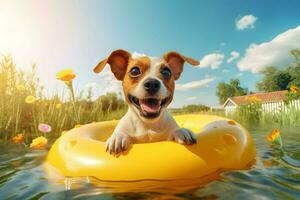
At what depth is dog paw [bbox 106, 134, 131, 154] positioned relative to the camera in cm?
291

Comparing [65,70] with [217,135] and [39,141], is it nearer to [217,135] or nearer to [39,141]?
[39,141]

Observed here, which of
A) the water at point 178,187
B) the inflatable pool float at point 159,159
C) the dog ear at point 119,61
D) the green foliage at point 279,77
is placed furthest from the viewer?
the green foliage at point 279,77

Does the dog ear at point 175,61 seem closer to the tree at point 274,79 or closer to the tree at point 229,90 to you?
the tree at point 274,79

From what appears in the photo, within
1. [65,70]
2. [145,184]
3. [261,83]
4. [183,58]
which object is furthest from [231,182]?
[261,83]

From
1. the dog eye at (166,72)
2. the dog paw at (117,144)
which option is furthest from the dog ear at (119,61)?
the dog paw at (117,144)

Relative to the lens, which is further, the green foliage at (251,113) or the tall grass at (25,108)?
the green foliage at (251,113)

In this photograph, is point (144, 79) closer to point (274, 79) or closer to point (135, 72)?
point (135, 72)

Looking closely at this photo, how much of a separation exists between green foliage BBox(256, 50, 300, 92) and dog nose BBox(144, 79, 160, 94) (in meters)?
49.5

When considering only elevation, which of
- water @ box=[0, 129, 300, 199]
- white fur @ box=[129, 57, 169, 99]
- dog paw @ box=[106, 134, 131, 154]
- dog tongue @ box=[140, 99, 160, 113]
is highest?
white fur @ box=[129, 57, 169, 99]

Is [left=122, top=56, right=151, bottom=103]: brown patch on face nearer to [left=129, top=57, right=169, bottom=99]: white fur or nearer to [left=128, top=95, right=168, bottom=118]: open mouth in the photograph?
[left=129, top=57, right=169, bottom=99]: white fur

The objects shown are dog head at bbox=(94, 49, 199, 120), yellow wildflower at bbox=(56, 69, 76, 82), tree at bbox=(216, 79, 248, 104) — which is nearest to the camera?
dog head at bbox=(94, 49, 199, 120)

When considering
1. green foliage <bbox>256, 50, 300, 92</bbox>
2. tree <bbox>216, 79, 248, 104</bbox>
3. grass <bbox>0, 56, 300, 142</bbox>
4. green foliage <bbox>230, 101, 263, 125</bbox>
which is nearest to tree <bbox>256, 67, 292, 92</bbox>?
green foliage <bbox>256, 50, 300, 92</bbox>

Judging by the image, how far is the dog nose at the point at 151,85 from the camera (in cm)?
278

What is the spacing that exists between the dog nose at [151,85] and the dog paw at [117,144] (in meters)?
0.54
